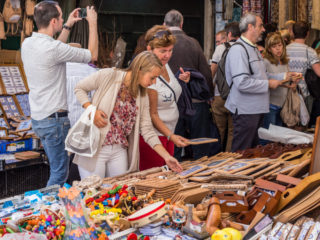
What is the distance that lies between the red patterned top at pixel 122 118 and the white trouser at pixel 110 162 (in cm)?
5

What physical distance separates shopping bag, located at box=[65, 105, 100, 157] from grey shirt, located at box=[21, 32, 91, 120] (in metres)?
0.63

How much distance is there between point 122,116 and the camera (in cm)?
292

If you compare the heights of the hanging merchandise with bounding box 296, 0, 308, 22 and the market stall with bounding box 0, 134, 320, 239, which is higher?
the hanging merchandise with bounding box 296, 0, 308, 22

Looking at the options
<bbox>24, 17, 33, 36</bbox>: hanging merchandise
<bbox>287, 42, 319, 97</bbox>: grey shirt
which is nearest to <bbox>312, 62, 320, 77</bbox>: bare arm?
<bbox>287, 42, 319, 97</bbox>: grey shirt

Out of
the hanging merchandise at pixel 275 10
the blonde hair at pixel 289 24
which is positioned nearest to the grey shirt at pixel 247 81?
the blonde hair at pixel 289 24

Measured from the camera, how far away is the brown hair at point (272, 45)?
15.6 feet

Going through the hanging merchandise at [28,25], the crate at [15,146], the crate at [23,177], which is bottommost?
the crate at [23,177]

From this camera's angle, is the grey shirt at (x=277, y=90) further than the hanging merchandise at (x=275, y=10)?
No

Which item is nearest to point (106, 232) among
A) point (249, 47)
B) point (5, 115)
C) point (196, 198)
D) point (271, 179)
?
point (196, 198)

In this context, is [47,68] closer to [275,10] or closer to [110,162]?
[110,162]

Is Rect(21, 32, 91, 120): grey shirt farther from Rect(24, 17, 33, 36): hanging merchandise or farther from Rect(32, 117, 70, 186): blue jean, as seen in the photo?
Rect(24, 17, 33, 36): hanging merchandise

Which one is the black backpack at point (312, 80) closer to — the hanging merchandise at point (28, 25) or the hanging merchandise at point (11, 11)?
the hanging merchandise at point (28, 25)

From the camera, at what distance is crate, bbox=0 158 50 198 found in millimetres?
4469

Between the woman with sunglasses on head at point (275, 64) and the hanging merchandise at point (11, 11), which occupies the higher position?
the hanging merchandise at point (11, 11)
